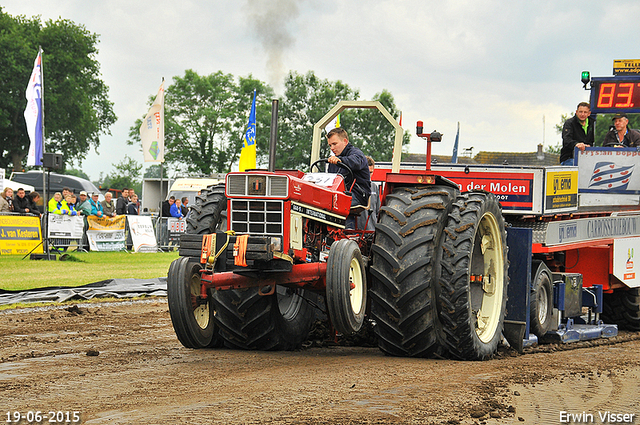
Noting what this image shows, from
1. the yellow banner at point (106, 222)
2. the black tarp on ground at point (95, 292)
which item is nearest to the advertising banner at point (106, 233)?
the yellow banner at point (106, 222)

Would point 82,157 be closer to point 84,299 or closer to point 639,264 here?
point 84,299

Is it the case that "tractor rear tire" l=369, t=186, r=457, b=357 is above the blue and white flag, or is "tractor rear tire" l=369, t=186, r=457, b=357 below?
below

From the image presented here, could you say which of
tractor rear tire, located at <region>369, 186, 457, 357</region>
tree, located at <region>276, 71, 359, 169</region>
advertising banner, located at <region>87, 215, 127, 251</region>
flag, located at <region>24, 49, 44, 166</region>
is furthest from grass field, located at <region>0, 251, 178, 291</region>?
tree, located at <region>276, 71, 359, 169</region>

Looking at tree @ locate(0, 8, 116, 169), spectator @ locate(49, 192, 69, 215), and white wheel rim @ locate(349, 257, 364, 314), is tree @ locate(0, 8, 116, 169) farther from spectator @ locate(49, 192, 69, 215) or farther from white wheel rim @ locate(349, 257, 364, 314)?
white wheel rim @ locate(349, 257, 364, 314)

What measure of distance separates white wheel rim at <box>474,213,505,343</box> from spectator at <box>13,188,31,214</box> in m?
14.4

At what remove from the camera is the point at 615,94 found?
1178 cm

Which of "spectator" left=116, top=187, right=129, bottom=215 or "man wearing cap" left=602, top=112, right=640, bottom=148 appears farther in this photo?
"spectator" left=116, top=187, right=129, bottom=215

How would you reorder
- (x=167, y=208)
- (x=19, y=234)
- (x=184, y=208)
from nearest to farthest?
(x=19, y=234) → (x=167, y=208) → (x=184, y=208)

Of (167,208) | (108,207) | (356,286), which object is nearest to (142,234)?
(108,207)

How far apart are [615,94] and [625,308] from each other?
11.0ft

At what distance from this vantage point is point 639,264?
10.8 m

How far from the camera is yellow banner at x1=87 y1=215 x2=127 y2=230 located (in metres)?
20.9

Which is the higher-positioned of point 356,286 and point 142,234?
point 356,286

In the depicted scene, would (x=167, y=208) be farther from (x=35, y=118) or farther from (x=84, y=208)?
(x=35, y=118)
